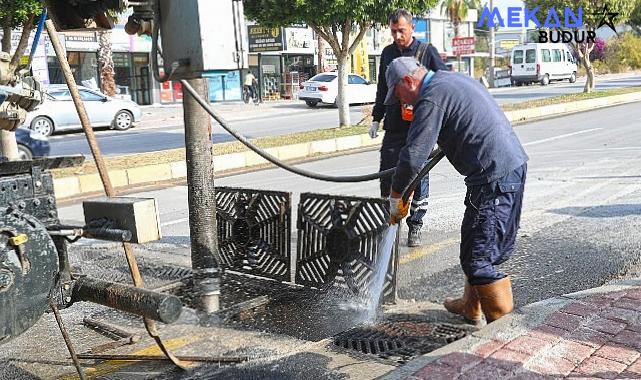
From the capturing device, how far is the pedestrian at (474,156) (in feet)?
12.5

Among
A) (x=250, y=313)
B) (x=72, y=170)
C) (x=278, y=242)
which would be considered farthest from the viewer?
(x=72, y=170)

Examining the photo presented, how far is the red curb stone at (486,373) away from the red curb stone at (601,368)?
356 mm

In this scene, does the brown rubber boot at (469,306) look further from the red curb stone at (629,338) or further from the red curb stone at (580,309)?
the red curb stone at (629,338)

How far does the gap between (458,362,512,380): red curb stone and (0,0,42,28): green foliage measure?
321 inches

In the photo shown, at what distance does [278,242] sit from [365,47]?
36.6m

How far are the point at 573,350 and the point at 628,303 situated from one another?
81 cm

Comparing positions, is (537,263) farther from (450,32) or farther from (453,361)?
(450,32)

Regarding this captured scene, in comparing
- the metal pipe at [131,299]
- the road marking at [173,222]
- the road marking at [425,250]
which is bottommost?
the road marking at [425,250]

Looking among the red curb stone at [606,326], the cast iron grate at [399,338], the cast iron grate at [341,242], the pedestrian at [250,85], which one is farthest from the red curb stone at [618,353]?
the pedestrian at [250,85]

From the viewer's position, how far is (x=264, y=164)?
42.9 ft

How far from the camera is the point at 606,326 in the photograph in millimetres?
3801

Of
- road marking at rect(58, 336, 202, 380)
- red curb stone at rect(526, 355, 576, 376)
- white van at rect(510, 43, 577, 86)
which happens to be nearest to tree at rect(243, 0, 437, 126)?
road marking at rect(58, 336, 202, 380)

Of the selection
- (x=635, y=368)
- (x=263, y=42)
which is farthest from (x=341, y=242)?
(x=263, y=42)

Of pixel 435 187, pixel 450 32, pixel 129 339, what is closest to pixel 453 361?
pixel 129 339
